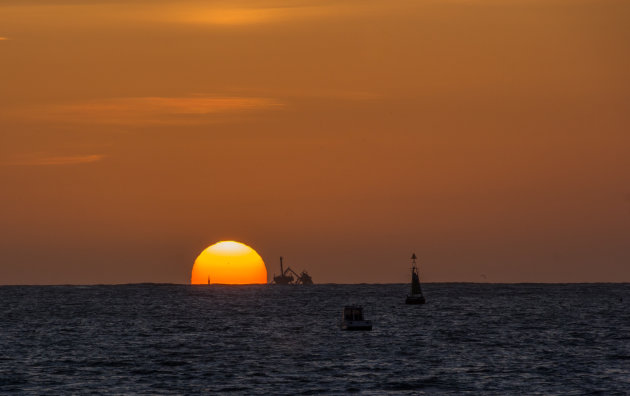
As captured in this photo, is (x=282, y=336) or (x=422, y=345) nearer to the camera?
(x=422, y=345)

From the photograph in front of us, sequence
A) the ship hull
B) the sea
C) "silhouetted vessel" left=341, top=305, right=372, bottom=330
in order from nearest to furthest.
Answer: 1. the sea
2. the ship hull
3. "silhouetted vessel" left=341, top=305, right=372, bottom=330

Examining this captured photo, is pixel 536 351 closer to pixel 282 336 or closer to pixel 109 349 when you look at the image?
pixel 282 336

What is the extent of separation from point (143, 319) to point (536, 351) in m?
91.2

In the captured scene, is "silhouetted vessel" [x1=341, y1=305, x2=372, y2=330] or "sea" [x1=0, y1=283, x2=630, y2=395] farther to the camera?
"silhouetted vessel" [x1=341, y1=305, x2=372, y2=330]

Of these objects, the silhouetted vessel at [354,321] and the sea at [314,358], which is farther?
the silhouetted vessel at [354,321]

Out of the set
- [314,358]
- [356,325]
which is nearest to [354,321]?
[356,325]

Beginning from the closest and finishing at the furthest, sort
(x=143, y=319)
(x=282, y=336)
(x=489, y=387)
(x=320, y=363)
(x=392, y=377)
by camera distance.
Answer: (x=489, y=387)
(x=392, y=377)
(x=320, y=363)
(x=282, y=336)
(x=143, y=319)

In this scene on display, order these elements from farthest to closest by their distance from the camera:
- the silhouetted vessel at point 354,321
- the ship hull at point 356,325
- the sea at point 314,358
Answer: the silhouetted vessel at point 354,321 → the ship hull at point 356,325 → the sea at point 314,358

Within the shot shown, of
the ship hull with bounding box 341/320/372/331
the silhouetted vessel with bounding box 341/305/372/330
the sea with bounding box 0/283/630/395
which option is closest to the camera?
the sea with bounding box 0/283/630/395

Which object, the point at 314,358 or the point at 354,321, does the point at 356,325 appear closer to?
the point at 354,321

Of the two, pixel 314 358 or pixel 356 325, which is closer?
pixel 314 358

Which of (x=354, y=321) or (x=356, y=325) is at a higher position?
(x=354, y=321)

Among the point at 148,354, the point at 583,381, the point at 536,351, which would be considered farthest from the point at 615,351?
the point at 148,354

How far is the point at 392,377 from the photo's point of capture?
89125 millimetres
